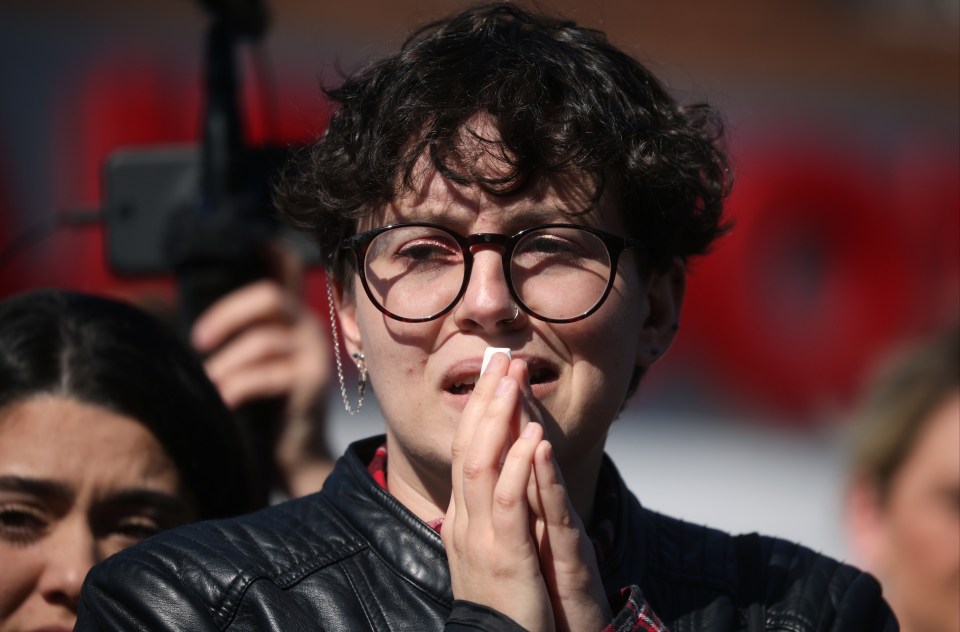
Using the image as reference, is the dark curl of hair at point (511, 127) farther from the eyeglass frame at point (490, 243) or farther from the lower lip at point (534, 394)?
the lower lip at point (534, 394)

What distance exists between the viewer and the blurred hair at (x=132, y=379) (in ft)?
7.39

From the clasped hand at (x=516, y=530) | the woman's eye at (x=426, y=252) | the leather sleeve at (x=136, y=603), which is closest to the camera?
the clasped hand at (x=516, y=530)

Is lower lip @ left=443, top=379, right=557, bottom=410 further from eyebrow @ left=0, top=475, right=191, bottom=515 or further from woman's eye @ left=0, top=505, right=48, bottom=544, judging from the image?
woman's eye @ left=0, top=505, right=48, bottom=544

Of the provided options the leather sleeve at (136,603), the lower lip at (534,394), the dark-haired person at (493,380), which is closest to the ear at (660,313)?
the dark-haired person at (493,380)

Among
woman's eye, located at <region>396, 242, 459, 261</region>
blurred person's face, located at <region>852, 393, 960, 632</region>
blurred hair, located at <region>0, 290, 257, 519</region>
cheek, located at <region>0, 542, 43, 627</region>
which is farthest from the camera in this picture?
blurred person's face, located at <region>852, 393, 960, 632</region>

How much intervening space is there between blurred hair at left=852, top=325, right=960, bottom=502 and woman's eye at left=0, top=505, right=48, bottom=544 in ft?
6.57

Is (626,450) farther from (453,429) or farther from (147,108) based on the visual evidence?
(453,429)

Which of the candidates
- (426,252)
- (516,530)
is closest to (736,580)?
(516,530)

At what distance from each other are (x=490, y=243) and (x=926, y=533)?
165 cm

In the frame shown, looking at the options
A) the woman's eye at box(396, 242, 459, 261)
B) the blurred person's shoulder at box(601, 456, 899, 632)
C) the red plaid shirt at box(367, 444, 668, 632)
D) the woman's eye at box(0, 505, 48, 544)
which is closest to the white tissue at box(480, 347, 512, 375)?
the woman's eye at box(396, 242, 459, 261)

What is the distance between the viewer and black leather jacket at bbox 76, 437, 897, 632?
1.68 m

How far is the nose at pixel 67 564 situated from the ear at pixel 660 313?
888 millimetres

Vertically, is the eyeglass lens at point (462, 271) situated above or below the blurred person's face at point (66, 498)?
above

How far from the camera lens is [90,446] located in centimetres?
218
